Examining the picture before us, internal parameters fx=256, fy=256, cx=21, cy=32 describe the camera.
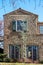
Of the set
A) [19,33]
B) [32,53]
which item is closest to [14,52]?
[32,53]

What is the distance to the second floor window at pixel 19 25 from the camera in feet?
84.3

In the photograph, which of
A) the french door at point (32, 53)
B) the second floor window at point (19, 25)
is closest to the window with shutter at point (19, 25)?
the second floor window at point (19, 25)

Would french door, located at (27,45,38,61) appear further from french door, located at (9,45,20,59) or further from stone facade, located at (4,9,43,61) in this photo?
french door, located at (9,45,20,59)

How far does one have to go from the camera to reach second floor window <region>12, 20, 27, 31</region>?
84.3 ft

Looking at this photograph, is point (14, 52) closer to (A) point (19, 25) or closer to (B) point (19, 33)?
(B) point (19, 33)

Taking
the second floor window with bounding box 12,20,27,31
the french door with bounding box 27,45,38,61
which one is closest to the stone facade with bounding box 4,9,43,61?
the second floor window with bounding box 12,20,27,31

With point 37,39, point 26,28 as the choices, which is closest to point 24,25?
point 26,28

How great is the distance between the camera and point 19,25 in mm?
25750

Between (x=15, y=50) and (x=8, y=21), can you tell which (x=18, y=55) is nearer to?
(x=15, y=50)

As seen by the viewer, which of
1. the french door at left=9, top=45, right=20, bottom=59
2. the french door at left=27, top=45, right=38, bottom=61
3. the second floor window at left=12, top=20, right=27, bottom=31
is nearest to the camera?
the french door at left=27, top=45, right=38, bottom=61

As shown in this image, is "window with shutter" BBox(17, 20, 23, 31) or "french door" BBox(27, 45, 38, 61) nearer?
"french door" BBox(27, 45, 38, 61)

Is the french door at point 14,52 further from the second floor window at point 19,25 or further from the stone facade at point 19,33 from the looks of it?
the second floor window at point 19,25

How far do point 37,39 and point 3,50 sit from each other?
3.61 m

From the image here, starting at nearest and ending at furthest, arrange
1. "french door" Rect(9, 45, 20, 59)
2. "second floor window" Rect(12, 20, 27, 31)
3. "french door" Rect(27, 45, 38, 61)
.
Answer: "french door" Rect(27, 45, 38, 61), "french door" Rect(9, 45, 20, 59), "second floor window" Rect(12, 20, 27, 31)
